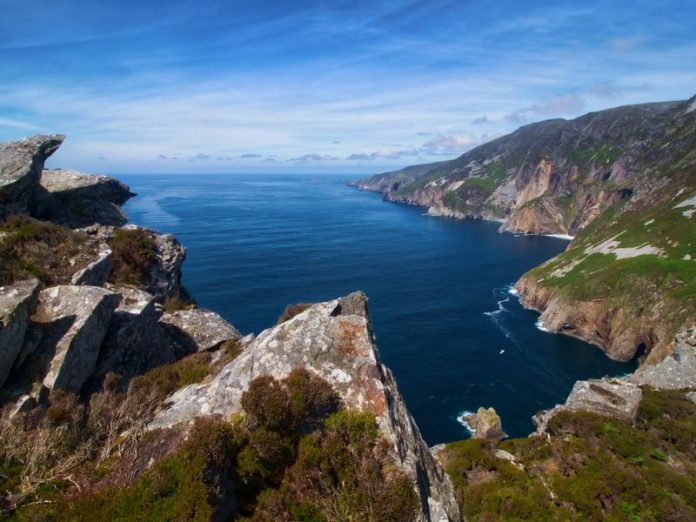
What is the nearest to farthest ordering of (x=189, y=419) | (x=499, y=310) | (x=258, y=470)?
1. (x=258, y=470)
2. (x=189, y=419)
3. (x=499, y=310)

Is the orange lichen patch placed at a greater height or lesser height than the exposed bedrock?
greater

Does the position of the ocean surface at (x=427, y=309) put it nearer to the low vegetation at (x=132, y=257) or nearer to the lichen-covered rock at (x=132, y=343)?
the low vegetation at (x=132, y=257)

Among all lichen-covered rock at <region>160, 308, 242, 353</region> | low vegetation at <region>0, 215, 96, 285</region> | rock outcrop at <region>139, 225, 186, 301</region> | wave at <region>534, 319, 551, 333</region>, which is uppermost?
low vegetation at <region>0, 215, 96, 285</region>

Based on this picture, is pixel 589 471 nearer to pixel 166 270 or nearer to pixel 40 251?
pixel 166 270

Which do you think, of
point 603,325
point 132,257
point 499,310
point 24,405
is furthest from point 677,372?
point 499,310

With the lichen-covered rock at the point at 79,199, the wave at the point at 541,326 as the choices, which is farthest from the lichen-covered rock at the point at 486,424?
the lichen-covered rock at the point at 79,199

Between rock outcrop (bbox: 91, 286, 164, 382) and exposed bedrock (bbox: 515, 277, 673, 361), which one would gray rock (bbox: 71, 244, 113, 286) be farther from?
exposed bedrock (bbox: 515, 277, 673, 361)

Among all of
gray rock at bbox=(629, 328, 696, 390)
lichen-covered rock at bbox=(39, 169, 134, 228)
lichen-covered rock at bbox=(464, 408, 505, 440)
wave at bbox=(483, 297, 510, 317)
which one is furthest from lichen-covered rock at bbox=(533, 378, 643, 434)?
wave at bbox=(483, 297, 510, 317)
